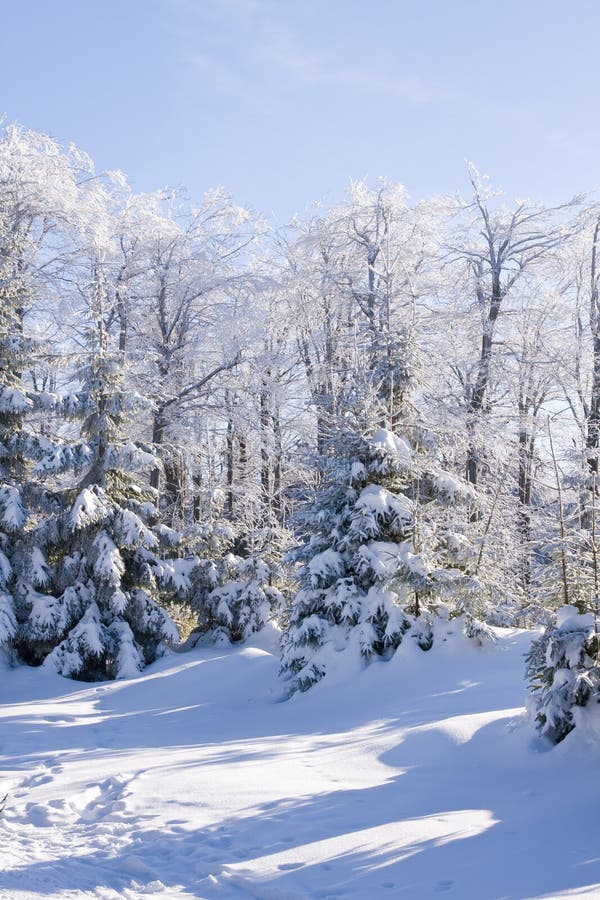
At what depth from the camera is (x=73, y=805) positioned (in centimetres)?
581

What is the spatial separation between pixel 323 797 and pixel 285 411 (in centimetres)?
1682

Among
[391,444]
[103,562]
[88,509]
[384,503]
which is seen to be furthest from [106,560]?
[391,444]

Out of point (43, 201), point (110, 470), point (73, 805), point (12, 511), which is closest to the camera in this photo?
point (73, 805)

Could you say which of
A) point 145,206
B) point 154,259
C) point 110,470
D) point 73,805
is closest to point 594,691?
point 73,805

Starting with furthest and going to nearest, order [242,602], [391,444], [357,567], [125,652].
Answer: [242,602] → [125,652] → [391,444] → [357,567]

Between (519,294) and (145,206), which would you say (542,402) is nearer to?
(519,294)

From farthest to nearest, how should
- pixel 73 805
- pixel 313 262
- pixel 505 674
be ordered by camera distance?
1. pixel 313 262
2. pixel 505 674
3. pixel 73 805

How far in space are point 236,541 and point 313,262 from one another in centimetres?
831

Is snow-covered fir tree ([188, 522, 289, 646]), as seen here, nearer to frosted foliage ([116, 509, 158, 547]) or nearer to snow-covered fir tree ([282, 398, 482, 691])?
frosted foliage ([116, 509, 158, 547])

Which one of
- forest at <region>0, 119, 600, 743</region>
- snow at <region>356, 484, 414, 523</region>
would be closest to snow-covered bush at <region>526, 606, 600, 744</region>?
forest at <region>0, 119, 600, 743</region>

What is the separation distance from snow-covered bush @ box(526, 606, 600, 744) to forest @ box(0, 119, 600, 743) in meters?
1.06

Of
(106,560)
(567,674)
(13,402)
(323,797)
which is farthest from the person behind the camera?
(13,402)

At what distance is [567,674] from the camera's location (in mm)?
6082

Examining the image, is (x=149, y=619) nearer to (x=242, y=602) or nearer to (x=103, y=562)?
(x=103, y=562)
